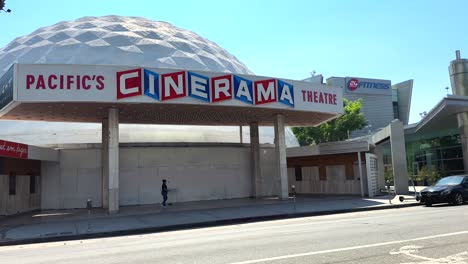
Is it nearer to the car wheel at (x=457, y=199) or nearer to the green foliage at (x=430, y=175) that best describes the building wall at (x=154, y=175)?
the car wheel at (x=457, y=199)

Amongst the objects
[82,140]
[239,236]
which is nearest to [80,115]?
[82,140]

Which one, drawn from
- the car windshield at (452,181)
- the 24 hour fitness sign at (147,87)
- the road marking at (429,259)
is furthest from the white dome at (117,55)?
the road marking at (429,259)

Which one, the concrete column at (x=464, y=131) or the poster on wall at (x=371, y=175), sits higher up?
the concrete column at (x=464, y=131)

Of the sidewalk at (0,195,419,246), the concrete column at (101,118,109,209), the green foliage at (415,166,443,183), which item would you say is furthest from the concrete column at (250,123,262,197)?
the green foliage at (415,166,443,183)

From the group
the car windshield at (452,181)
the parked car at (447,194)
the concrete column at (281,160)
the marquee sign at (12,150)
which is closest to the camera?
the marquee sign at (12,150)

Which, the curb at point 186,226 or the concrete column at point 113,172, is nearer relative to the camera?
the curb at point 186,226

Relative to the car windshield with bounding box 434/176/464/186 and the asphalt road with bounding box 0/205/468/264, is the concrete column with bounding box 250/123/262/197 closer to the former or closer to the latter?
the car windshield with bounding box 434/176/464/186

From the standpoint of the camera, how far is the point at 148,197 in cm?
2759

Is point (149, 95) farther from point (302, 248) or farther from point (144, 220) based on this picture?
point (302, 248)

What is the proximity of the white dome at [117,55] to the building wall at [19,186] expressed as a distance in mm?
2983

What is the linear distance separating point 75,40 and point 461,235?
30827 mm

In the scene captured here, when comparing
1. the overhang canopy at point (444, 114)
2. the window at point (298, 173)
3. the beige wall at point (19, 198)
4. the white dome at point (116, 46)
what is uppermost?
the white dome at point (116, 46)

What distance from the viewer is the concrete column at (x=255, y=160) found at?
30.5 m

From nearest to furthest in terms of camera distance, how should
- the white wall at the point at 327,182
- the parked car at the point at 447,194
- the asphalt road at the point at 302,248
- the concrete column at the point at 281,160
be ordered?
the asphalt road at the point at 302,248
the parked car at the point at 447,194
the concrete column at the point at 281,160
the white wall at the point at 327,182
